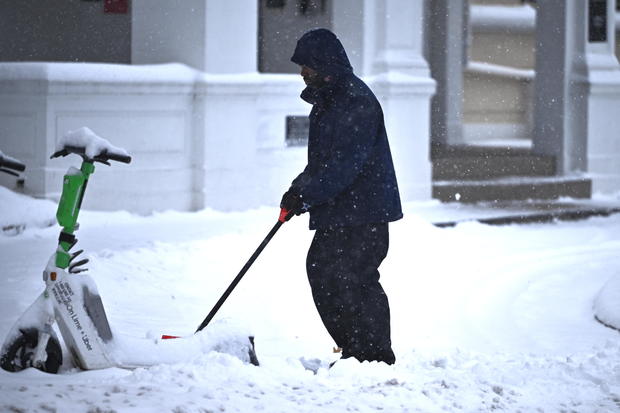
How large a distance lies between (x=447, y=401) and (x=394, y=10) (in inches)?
392

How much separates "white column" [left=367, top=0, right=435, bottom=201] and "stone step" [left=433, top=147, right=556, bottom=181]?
100 centimetres

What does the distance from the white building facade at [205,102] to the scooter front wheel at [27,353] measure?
669 centimetres

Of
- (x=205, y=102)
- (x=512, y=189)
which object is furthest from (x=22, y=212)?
(x=512, y=189)

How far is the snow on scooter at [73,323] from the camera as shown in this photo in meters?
5.38

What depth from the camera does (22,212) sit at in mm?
11352

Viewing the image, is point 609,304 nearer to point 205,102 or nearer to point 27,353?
point 27,353

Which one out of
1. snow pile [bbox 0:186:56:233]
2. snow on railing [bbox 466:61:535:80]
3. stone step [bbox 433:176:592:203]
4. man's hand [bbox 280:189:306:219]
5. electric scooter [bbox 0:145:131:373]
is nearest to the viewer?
electric scooter [bbox 0:145:131:373]

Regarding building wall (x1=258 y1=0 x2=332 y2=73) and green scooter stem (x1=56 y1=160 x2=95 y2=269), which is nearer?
green scooter stem (x1=56 y1=160 x2=95 y2=269)

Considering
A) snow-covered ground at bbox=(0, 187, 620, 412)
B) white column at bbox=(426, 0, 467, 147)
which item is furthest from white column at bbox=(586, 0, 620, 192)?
white column at bbox=(426, 0, 467, 147)

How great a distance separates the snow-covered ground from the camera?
4.93m

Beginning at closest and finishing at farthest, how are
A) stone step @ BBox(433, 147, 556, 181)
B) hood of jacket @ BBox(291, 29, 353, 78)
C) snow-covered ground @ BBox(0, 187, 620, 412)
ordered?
snow-covered ground @ BBox(0, 187, 620, 412)
hood of jacket @ BBox(291, 29, 353, 78)
stone step @ BBox(433, 147, 556, 181)

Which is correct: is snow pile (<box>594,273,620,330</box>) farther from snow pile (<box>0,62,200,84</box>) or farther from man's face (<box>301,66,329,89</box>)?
snow pile (<box>0,62,200,84</box>)

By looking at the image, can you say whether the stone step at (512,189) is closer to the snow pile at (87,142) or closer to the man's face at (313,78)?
the man's face at (313,78)

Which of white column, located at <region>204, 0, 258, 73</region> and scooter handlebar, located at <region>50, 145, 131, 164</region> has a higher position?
white column, located at <region>204, 0, 258, 73</region>
